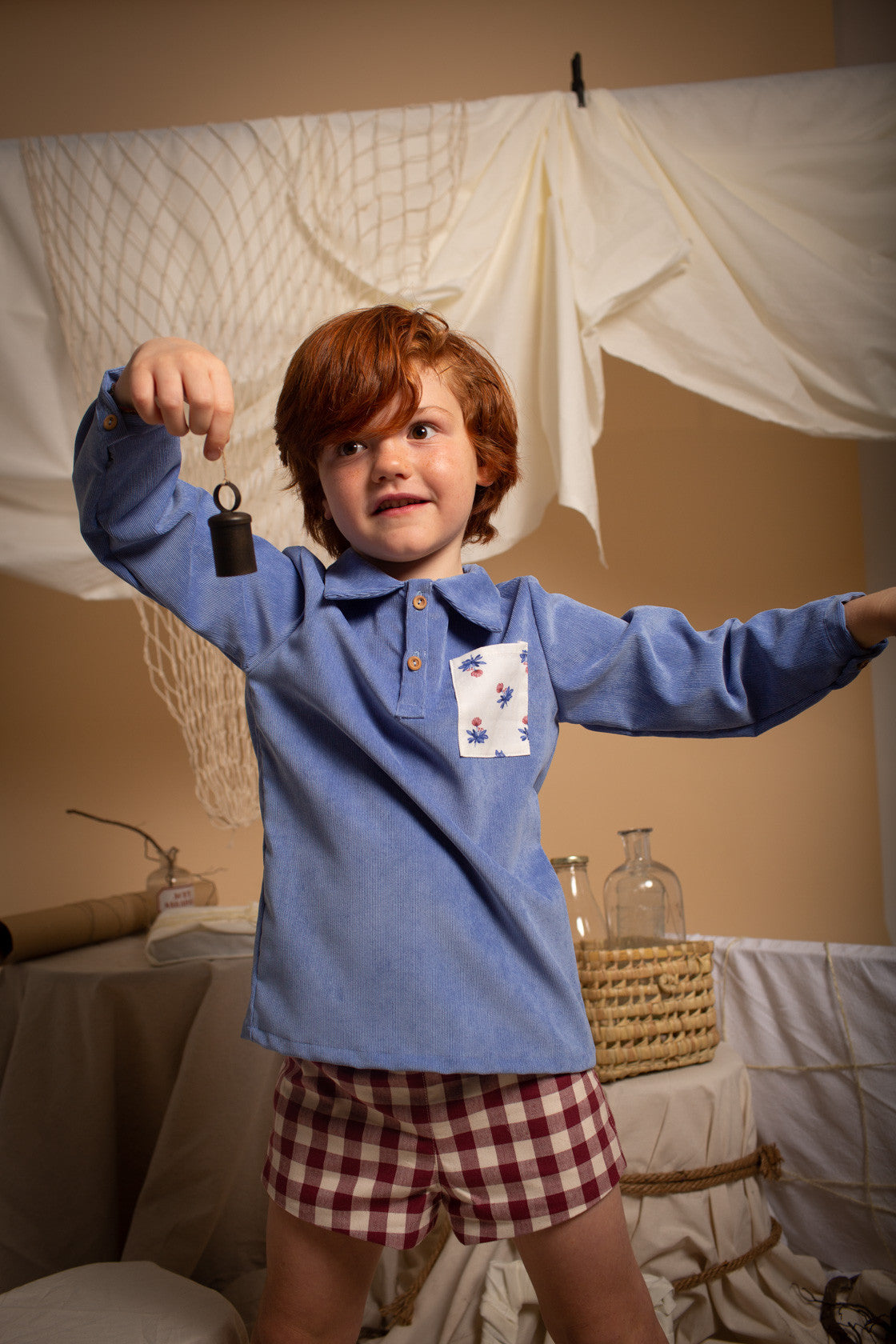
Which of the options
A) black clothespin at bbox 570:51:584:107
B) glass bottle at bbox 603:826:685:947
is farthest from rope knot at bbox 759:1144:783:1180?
black clothespin at bbox 570:51:584:107

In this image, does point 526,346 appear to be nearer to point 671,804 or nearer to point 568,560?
point 568,560

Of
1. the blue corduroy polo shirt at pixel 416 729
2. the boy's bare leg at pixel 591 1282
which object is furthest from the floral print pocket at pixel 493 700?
the boy's bare leg at pixel 591 1282

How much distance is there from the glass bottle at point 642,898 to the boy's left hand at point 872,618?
73 cm

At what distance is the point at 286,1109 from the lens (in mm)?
810

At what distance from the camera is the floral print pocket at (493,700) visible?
0.79 meters

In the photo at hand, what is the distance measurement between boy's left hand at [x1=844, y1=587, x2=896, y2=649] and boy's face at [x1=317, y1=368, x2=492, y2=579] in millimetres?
338

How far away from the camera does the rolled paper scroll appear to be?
145cm

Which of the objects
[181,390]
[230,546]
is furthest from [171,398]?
[230,546]

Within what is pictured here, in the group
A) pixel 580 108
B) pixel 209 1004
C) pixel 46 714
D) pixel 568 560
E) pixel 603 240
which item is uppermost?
pixel 580 108

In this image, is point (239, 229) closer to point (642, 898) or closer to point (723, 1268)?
point (642, 898)

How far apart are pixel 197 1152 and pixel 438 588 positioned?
0.94m

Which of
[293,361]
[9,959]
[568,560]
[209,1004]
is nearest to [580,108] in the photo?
[293,361]

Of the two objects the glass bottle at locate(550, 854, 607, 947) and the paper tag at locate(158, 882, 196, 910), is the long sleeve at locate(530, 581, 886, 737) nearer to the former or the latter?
the glass bottle at locate(550, 854, 607, 947)

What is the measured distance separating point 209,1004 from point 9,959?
0.32 m
